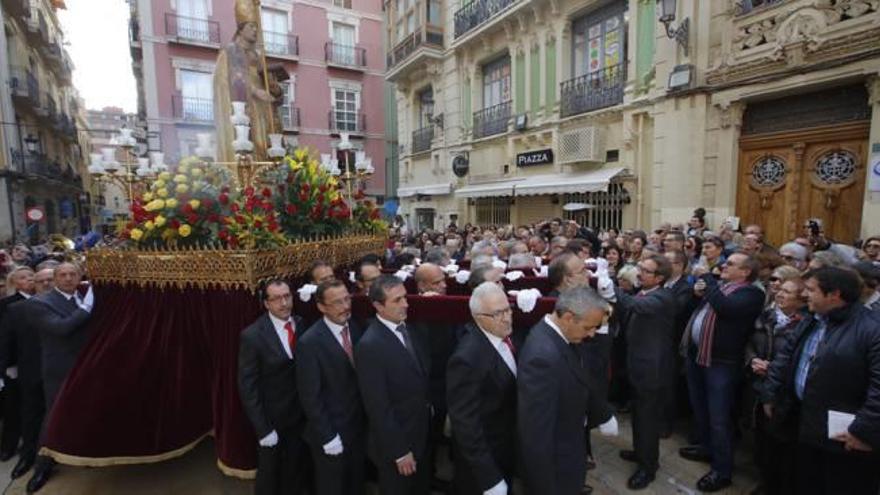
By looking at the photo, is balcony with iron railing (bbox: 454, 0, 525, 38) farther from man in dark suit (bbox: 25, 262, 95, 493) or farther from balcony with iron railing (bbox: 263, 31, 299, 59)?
man in dark suit (bbox: 25, 262, 95, 493)

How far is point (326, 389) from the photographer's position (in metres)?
2.71

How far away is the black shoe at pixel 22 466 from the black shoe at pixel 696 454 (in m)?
5.49

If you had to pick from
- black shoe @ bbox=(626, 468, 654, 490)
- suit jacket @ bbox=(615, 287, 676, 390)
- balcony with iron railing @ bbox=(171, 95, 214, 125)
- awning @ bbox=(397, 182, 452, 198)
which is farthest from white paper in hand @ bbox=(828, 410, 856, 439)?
balcony with iron railing @ bbox=(171, 95, 214, 125)

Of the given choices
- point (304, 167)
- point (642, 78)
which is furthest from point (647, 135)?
point (304, 167)

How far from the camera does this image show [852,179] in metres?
6.54

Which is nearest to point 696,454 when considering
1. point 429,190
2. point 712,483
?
point 712,483

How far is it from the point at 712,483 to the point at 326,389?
9.53 feet

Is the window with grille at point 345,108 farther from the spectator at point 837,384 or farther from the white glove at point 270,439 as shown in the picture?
the spectator at point 837,384

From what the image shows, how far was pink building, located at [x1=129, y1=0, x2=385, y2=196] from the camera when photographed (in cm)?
1827

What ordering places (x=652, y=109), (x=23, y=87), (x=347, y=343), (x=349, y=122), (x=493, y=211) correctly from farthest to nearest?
(x=349, y=122), (x=23, y=87), (x=493, y=211), (x=652, y=109), (x=347, y=343)

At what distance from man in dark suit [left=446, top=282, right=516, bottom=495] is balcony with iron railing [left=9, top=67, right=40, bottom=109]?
22896mm

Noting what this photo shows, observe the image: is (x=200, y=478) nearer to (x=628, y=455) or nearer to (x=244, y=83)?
(x=628, y=455)

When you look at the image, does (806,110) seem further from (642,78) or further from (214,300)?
(214,300)

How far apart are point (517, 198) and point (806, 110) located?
6.89 metres
